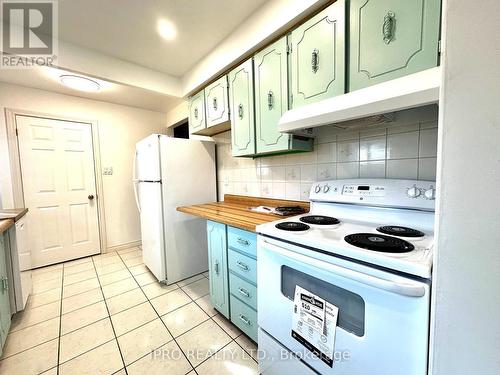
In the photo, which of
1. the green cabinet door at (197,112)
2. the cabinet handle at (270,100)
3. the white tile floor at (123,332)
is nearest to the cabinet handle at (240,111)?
the cabinet handle at (270,100)

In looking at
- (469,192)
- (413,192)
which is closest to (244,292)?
(413,192)

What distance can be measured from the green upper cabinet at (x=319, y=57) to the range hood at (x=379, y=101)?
0.20 meters

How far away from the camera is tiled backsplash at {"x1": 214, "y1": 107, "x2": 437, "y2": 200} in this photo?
43.9 inches

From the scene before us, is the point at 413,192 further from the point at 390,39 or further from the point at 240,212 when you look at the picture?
the point at 240,212

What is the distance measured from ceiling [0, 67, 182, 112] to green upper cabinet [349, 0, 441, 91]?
7.40ft

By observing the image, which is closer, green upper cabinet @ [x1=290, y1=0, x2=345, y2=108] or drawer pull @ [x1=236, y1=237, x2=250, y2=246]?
green upper cabinet @ [x1=290, y1=0, x2=345, y2=108]

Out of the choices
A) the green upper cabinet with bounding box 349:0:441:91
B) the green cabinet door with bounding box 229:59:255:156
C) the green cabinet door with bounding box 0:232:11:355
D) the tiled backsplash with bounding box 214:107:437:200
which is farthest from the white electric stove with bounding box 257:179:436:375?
the green cabinet door with bounding box 0:232:11:355

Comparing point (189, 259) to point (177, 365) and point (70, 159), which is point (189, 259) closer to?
point (177, 365)

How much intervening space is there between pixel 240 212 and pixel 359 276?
3.69ft

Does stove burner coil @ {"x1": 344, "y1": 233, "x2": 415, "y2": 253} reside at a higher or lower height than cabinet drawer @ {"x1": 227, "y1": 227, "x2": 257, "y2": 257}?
higher

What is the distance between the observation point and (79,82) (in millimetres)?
2250

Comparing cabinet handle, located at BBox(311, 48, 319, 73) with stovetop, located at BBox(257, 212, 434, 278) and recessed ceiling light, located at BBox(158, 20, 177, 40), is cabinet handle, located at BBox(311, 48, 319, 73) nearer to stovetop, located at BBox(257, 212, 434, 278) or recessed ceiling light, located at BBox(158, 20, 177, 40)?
stovetop, located at BBox(257, 212, 434, 278)

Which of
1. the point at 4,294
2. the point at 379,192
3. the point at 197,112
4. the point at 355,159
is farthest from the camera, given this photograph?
the point at 197,112

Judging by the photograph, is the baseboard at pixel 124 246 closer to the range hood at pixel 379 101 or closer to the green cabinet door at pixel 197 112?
the green cabinet door at pixel 197 112
